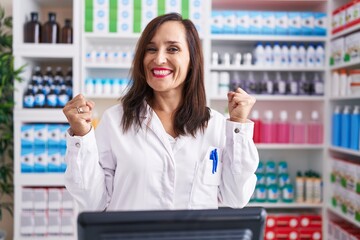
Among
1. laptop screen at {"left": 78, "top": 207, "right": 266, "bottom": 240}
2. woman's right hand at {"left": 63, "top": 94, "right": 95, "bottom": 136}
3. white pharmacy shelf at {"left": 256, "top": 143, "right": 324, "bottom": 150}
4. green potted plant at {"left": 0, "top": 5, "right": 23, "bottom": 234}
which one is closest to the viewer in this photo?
laptop screen at {"left": 78, "top": 207, "right": 266, "bottom": 240}

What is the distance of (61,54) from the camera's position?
3.29 m

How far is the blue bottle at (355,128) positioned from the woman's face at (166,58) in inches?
78.7

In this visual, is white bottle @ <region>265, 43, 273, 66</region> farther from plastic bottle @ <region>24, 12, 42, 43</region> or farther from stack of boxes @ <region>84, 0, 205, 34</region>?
plastic bottle @ <region>24, 12, 42, 43</region>

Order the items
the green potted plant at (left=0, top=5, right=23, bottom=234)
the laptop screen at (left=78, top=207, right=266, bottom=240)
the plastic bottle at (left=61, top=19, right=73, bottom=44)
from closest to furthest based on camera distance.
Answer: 1. the laptop screen at (left=78, top=207, right=266, bottom=240)
2. the green potted plant at (left=0, top=5, right=23, bottom=234)
3. the plastic bottle at (left=61, top=19, right=73, bottom=44)

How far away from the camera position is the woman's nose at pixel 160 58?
4.57ft

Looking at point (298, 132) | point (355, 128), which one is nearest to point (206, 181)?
point (355, 128)

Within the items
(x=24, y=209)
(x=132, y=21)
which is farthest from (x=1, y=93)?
(x=132, y=21)

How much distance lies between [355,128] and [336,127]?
0.37 meters

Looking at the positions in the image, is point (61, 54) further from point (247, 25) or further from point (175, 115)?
point (175, 115)

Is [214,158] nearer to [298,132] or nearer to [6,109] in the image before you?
[298,132]

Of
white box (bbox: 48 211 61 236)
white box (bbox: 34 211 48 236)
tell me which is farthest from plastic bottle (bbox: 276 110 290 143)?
white box (bbox: 34 211 48 236)

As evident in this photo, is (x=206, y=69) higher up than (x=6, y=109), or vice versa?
(x=206, y=69)

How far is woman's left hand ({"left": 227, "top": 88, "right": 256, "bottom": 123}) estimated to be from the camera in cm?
130

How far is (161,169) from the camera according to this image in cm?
141
